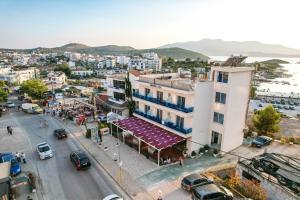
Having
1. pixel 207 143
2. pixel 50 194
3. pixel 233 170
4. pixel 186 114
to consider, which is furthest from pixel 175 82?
pixel 50 194

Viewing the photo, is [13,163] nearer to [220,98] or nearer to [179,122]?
[179,122]

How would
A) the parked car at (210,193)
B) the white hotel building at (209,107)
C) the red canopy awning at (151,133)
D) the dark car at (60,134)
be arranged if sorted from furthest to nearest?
the dark car at (60,134), the white hotel building at (209,107), the red canopy awning at (151,133), the parked car at (210,193)

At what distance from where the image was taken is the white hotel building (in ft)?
89.8

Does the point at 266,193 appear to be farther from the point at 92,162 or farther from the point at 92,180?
the point at 92,162

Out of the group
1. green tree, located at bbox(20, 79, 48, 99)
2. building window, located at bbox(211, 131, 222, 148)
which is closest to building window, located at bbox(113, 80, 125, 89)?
building window, located at bbox(211, 131, 222, 148)

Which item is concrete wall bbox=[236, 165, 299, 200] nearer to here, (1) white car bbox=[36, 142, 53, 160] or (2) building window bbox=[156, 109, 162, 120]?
(2) building window bbox=[156, 109, 162, 120]

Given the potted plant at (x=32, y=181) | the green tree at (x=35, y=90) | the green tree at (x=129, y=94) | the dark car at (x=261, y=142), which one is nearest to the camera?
the potted plant at (x=32, y=181)

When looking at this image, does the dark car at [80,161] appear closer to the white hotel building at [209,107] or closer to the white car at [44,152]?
the white car at [44,152]

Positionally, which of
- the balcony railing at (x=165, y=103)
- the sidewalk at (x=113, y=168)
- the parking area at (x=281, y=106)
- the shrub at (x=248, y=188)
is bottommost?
the parking area at (x=281, y=106)

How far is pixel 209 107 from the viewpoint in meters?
29.2

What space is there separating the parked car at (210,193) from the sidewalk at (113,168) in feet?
14.8

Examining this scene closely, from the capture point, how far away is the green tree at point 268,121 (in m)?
35.0

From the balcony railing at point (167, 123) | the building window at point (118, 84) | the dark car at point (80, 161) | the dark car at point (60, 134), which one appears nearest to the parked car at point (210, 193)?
the balcony railing at point (167, 123)

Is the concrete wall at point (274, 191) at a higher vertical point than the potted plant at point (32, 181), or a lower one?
higher
